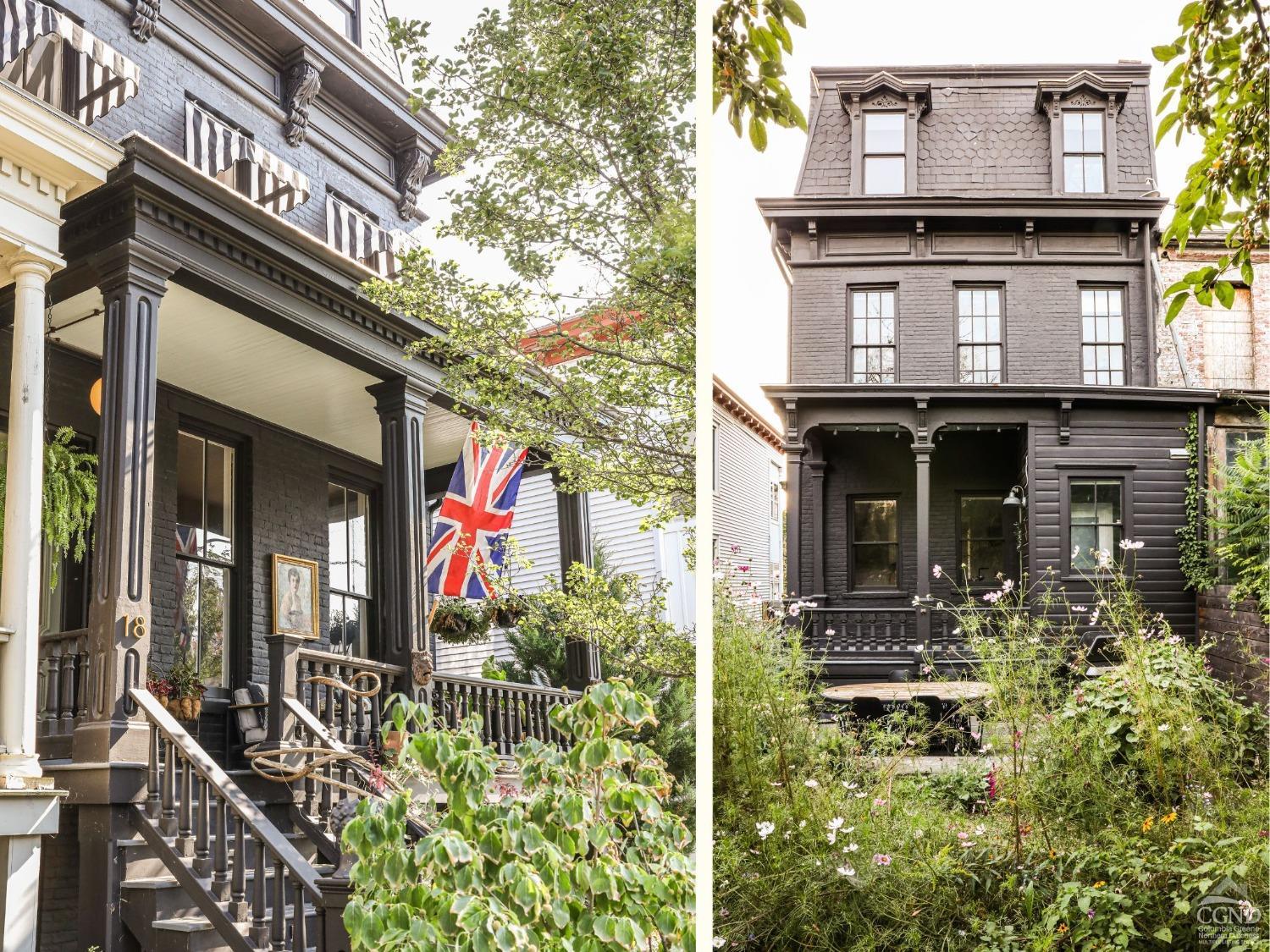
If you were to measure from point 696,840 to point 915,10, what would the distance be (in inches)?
65.7

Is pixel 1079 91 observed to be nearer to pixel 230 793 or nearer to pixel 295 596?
pixel 295 596

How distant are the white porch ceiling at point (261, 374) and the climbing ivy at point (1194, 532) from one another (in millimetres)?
1267

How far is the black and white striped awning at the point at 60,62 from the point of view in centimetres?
156

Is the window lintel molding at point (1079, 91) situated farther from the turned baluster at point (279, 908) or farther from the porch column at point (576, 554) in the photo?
the turned baluster at point (279, 908)

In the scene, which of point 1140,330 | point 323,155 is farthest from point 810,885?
point 323,155

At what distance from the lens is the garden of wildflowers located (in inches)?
73.3

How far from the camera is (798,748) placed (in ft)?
7.15

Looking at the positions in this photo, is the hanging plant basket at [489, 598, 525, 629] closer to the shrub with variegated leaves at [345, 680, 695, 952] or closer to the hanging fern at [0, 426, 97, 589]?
the shrub with variegated leaves at [345, 680, 695, 952]

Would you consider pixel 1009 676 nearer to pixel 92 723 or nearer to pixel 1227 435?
pixel 1227 435

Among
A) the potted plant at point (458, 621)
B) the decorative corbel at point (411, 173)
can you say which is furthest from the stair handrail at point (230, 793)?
the decorative corbel at point (411, 173)

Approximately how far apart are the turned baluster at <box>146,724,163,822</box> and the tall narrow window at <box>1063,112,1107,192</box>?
1787mm

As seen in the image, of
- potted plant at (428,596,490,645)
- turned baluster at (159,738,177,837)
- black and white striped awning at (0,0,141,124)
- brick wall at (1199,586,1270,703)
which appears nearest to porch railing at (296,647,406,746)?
potted plant at (428,596,490,645)

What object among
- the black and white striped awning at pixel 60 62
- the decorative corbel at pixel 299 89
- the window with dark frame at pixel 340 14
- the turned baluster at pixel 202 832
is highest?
the window with dark frame at pixel 340 14

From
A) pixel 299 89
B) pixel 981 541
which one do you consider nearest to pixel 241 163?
pixel 299 89
